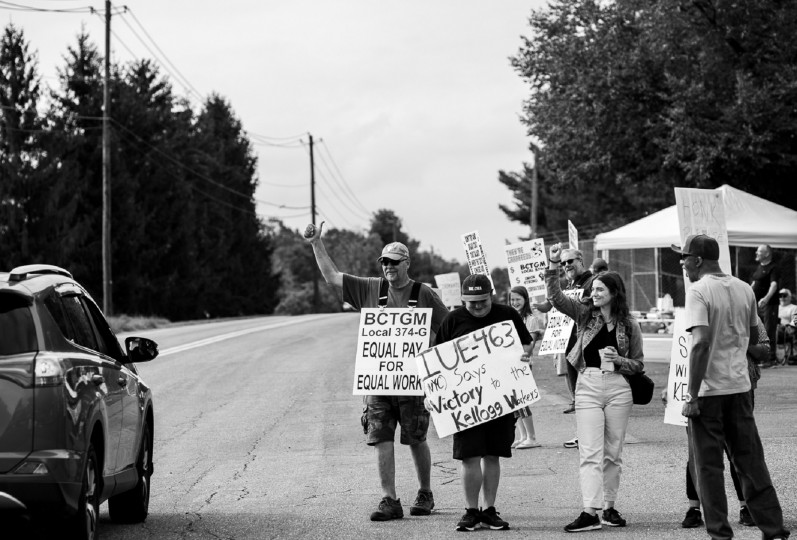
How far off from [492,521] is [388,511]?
845mm

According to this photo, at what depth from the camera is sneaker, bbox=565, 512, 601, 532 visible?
830cm

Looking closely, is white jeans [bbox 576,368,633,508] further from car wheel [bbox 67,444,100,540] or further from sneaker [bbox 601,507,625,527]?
car wheel [bbox 67,444,100,540]

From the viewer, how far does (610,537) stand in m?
8.12

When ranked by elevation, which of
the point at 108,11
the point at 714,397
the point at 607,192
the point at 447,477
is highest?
the point at 108,11

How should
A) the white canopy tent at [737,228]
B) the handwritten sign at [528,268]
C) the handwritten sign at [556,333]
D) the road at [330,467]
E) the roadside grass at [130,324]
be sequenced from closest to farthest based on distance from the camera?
the road at [330,467] → the handwritten sign at [556,333] → the handwritten sign at [528,268] → the white canopy tent at [737,228] → the roadside grass at [130,324]

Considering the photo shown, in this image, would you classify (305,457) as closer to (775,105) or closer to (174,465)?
(174,465)

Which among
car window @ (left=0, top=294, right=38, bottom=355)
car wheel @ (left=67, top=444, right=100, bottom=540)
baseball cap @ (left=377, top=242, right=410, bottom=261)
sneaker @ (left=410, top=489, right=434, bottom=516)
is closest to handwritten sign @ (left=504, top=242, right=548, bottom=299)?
baseball cap @ (left=377, top=242, right=410, bottom=261)

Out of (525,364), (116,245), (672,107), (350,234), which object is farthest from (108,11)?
(350,234)

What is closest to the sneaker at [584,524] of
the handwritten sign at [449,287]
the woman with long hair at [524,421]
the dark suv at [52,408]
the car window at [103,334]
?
the dark suv at [52,408]

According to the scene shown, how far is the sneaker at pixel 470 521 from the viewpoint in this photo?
841cm

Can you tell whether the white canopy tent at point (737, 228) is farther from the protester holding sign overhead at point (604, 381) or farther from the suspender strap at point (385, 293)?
the protester holding sign overhead at point (604, 381)

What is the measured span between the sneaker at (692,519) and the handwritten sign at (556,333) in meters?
5.20

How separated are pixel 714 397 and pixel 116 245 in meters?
48.5

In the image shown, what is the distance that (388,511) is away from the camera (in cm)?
892
